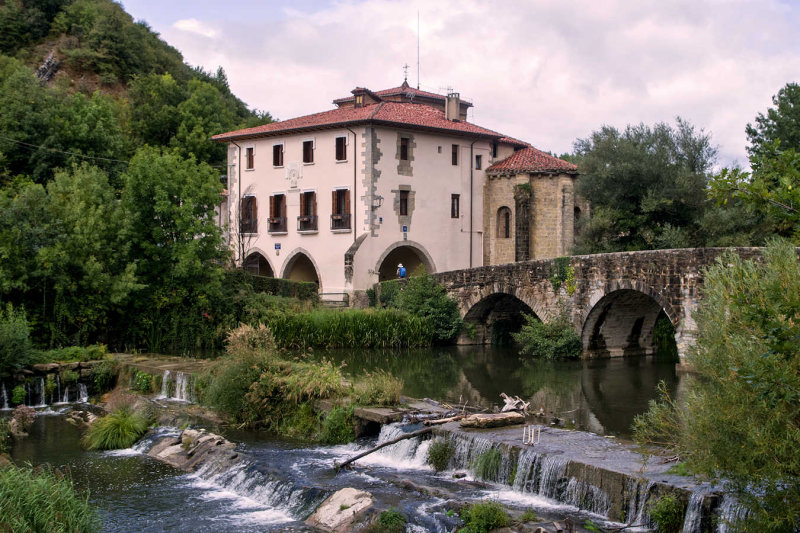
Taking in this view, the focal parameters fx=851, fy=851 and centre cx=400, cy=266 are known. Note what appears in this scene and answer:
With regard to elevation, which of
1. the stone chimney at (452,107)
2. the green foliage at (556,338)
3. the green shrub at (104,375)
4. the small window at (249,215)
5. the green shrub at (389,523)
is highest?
the stone chimney at (452,107)

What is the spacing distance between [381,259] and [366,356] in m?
9.61

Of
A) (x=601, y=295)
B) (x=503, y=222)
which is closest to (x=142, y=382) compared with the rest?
(x=601, y=295)

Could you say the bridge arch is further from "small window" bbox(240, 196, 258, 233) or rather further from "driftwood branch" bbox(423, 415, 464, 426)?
"small window" bbox(240, 196, 258, 233)

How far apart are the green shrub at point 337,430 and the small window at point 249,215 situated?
25949 millimetres

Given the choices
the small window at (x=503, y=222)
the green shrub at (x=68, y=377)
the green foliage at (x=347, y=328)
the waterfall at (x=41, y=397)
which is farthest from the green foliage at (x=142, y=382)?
the small window at (x=503, y=222)

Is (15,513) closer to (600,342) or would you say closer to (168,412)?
(168,412)

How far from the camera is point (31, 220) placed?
76.1 feet

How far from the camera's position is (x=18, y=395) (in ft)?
65.1

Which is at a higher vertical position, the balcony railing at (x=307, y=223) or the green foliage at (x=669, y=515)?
the balcony railing at (x=307, y=223)

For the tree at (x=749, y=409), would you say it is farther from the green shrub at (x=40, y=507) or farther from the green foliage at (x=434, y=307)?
the green foliage at (x=434, y=307)

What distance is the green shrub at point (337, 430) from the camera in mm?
15922

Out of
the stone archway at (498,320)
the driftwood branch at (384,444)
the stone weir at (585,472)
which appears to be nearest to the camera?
the stone weir at (585,472)

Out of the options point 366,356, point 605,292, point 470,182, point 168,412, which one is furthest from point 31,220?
point 470,182

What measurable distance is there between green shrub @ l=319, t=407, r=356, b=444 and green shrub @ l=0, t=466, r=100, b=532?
5.53 meters
